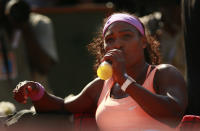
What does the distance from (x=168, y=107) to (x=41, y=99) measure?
2.89ft

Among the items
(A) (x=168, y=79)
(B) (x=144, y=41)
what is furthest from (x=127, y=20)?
(A) (x=168, y=79)

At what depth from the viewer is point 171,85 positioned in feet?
8.87

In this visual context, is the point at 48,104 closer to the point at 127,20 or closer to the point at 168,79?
the point at 127,20

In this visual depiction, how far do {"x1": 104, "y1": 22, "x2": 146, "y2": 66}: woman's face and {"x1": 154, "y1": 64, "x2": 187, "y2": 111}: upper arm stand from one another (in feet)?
0.52

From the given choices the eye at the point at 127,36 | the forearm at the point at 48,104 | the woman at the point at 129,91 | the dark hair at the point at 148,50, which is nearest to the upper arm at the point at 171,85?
the woman at the point at 129,91

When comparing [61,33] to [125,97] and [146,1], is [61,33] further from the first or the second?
[125,97]

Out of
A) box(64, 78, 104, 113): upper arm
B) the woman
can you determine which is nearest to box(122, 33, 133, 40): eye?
the woman

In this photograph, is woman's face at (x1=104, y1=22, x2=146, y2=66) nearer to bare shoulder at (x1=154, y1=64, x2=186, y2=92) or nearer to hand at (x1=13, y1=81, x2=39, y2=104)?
bare shoulder at (x1=154, y1=64, x2=186, y2=92)

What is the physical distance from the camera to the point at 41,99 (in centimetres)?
315

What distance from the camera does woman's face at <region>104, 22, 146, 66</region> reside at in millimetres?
2771

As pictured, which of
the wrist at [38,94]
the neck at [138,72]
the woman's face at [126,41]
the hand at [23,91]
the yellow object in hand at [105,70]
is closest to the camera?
the yellow object in hand at [105,70]

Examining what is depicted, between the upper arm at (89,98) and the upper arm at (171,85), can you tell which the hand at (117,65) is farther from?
the upper arm at (89,98)

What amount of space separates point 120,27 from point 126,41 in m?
0.11

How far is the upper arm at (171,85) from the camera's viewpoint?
2662 mm
